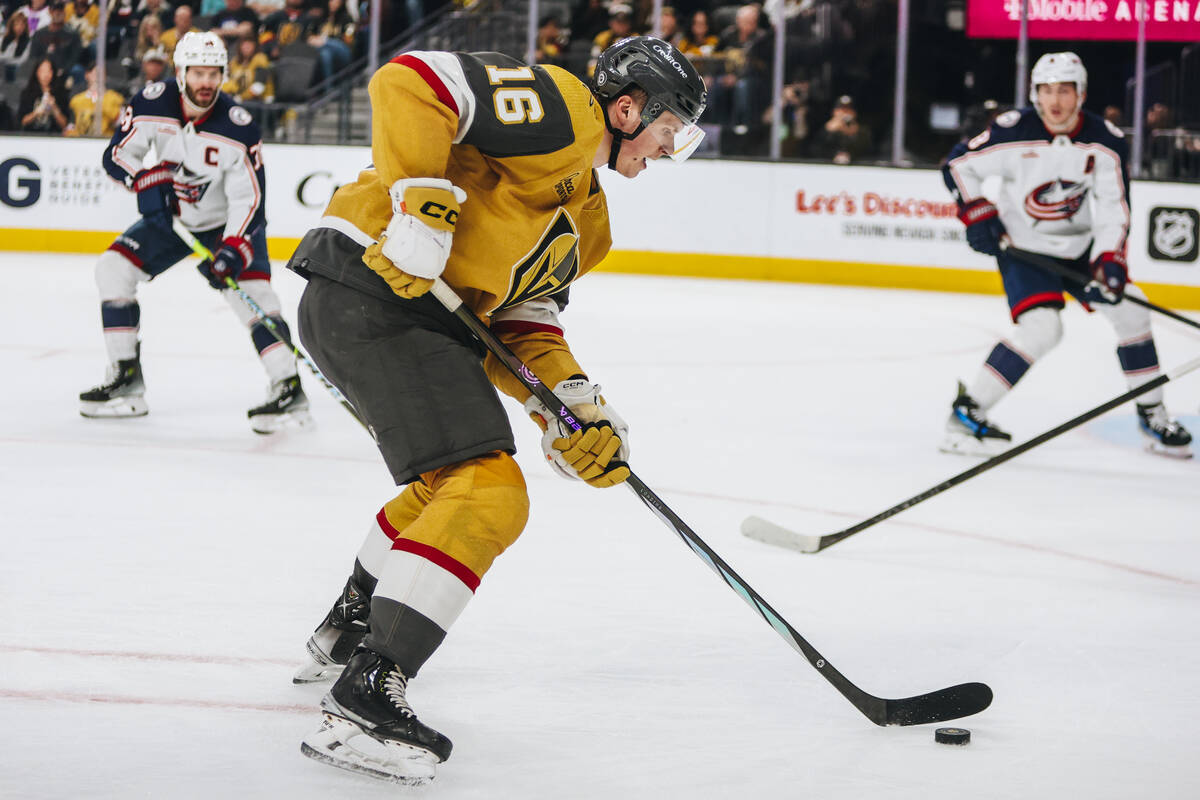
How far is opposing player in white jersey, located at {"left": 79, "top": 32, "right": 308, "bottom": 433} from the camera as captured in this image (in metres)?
4.54

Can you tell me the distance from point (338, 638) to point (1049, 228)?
3200 mm

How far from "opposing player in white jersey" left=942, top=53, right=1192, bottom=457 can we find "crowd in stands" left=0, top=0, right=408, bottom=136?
20.4ft

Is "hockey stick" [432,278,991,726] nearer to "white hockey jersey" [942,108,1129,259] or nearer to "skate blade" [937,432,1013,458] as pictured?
"skate blade" [937,432,1013,458]

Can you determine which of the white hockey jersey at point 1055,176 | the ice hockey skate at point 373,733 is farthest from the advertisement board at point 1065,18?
the ice hockey skate at point 373,733

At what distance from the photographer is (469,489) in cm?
200

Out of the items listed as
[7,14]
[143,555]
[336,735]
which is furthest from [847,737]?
[7,14]

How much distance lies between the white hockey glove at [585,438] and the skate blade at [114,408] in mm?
2695

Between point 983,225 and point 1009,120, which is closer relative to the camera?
point 983,225

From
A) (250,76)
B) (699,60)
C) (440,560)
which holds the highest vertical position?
(699,60)

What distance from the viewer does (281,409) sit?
4.52 m

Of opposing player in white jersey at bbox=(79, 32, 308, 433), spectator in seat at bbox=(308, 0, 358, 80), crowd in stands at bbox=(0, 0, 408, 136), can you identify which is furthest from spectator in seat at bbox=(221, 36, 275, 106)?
opposing player in white jersey at bbox=(79, 32, 308, 433)

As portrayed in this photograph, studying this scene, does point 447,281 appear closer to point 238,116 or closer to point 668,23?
point 238,116

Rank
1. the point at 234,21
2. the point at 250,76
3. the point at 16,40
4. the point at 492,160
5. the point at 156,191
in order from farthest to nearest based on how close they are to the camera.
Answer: the point at 234,21 → the point at 250,76 → the point at 16,40 → the point at 156,191 → the point at 492,160

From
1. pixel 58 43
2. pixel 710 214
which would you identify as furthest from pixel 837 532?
pixel 58 43
